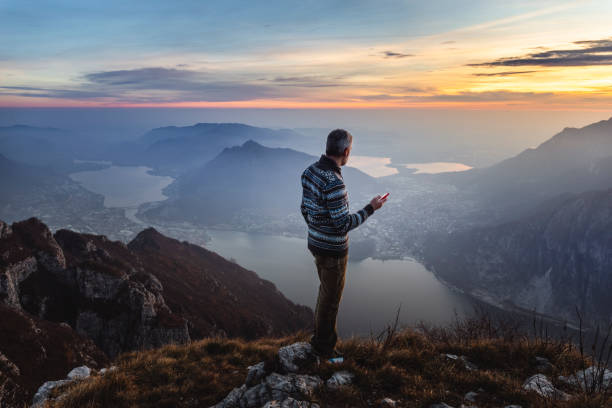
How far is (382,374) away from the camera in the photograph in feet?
18.8

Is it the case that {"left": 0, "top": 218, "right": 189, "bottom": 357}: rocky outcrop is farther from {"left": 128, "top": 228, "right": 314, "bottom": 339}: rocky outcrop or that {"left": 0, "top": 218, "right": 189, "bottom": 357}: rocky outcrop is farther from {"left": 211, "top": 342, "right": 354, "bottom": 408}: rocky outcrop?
{"left": 211, "top": 342, "right": 354, "bottom": 408}: rocky outcrop

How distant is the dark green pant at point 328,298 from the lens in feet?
18.6

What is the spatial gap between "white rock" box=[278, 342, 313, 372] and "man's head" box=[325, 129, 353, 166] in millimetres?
3721

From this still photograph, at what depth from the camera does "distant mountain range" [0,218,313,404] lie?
21.3 m

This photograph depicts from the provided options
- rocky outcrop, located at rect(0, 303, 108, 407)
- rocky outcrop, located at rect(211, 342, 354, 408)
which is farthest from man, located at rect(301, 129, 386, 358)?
rocky outcrop, located at rect(0, 303, 108, 407)

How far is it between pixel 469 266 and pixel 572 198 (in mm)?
59254

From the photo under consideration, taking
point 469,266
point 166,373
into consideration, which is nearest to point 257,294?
point 166,373

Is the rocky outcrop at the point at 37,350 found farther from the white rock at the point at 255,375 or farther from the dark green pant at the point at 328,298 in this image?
the dark green pant at the point at 328,298

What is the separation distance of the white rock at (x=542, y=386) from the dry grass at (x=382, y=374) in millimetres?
155

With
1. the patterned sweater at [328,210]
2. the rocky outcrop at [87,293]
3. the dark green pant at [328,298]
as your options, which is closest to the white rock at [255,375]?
the dark green pant at [328,298]

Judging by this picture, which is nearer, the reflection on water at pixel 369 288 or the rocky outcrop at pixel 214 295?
the rocky outcrop at pixel 214 295

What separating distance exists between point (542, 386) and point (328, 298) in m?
3.85

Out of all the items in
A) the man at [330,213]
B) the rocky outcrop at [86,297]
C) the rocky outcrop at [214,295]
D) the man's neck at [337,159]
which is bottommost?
the rocky outcrop at [214,295]

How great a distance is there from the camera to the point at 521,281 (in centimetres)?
13588
